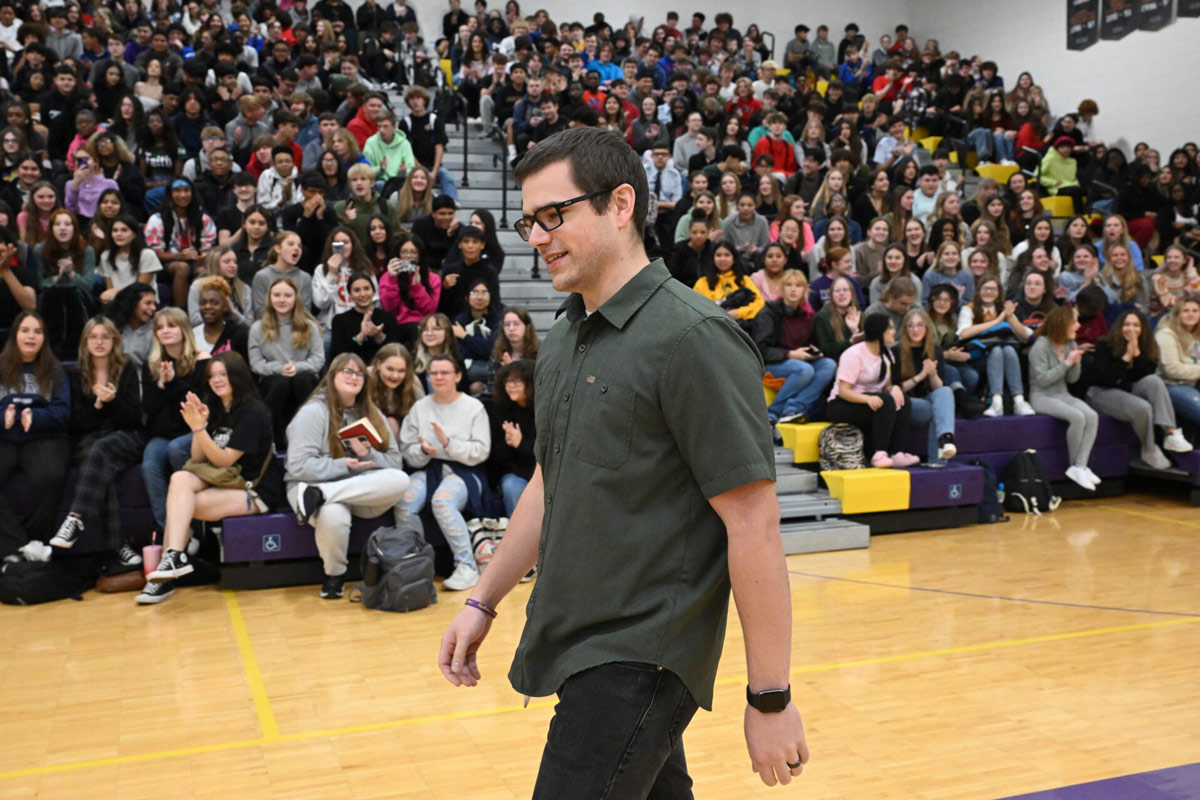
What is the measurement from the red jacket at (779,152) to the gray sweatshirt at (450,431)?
674 centimetres

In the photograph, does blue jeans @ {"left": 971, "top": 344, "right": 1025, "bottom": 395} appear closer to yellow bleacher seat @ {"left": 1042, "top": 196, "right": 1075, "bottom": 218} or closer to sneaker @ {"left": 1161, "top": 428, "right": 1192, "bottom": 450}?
sneaker @ {"left": 1161, "top": 428, "right": 1192, "bottom": 450}

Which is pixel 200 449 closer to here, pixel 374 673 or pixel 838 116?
pixel 374 673

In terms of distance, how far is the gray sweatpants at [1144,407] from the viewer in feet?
26.2

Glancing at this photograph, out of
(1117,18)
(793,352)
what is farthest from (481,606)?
(1117,18)

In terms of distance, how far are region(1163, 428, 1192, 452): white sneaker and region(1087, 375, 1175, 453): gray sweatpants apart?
7cm

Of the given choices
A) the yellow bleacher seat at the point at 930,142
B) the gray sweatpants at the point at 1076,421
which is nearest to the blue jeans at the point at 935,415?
the gray sweatpants at the point at 1076,421

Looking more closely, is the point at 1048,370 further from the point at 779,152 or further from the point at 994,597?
the point at 779,152

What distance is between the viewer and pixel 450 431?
6266 mm

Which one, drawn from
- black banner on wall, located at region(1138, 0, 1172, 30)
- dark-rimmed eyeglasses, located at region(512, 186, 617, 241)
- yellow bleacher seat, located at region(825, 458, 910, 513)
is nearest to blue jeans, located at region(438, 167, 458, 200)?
yellow bleacher seat, located at region(825, 458, 910, 513)

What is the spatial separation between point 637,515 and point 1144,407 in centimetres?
741

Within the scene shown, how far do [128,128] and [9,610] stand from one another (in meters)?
5.77

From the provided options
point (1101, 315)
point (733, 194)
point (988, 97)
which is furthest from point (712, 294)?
point (988, 97)

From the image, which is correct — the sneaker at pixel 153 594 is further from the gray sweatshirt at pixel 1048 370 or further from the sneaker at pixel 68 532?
the gray sweatshirt at pixel 1048 370

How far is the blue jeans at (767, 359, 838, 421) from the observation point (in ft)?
25.6
